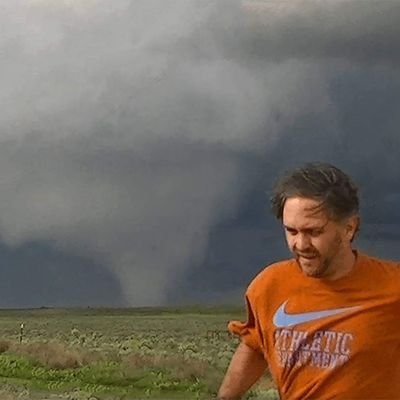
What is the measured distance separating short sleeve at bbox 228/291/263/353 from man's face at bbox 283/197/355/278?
22cm

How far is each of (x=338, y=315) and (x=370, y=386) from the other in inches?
7.0

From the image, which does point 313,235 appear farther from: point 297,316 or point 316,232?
point 297,316

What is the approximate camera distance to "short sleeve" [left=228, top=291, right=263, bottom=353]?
8.91ft

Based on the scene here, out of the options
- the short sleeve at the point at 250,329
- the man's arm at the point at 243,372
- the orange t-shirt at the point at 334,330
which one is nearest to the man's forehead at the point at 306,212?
the orange t-shirt at the point at 334,330

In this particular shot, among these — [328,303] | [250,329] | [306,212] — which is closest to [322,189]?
[306,212]

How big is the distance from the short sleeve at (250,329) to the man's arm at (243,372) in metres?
0.02

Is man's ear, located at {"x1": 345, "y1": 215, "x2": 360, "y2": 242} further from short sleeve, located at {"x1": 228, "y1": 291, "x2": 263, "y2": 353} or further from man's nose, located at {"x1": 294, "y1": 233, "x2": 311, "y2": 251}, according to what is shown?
short sleeve, located at {"x1": 228, "y1": 291, "x2": 263, "y2": 353}

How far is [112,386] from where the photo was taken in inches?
400

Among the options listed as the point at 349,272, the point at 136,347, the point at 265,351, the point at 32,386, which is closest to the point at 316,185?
the point at 349,272

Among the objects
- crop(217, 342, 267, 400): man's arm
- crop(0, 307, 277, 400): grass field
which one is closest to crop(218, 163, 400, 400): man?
crop(217, 342, 267, 400): man's arm

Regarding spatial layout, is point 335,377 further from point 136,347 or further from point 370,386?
point 136,347

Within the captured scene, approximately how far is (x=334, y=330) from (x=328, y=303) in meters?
0.06

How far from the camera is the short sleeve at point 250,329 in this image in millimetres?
2717

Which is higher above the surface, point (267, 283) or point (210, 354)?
point (267, 283)
